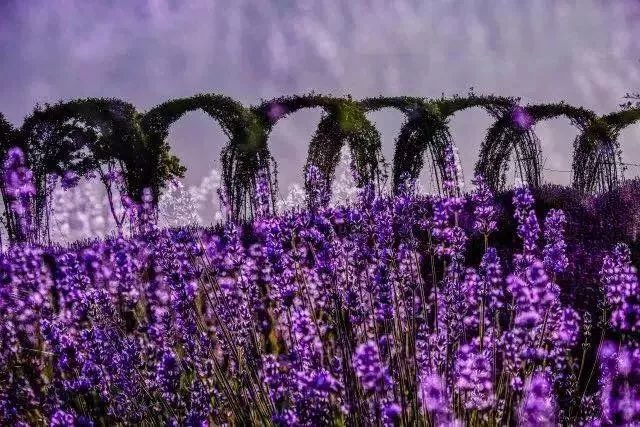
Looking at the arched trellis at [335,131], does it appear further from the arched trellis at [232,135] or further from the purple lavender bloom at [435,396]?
A: the purple lavender bloom at [435,396]

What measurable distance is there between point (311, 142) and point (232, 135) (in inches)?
66.8

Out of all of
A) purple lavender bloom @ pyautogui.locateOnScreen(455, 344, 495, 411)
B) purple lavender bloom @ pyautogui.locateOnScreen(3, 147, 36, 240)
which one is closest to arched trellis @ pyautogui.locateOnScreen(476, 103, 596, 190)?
purple lavender bloom @ pyautogui.locateOnScreen(3, 147, 36, 240)

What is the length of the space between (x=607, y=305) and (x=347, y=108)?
8.19 meters

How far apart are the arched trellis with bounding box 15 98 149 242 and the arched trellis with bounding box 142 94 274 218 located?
0.22 meters

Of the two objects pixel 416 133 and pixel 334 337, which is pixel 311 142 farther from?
pixel 334 337

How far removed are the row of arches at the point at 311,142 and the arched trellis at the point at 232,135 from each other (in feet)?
0.04

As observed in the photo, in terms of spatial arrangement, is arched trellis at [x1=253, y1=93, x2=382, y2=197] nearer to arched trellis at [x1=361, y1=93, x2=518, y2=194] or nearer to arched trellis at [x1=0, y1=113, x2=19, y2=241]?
arched trellis at [x1=361, y1=93, x2=518, y2=194]

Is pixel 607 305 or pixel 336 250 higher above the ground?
pixel 336 250

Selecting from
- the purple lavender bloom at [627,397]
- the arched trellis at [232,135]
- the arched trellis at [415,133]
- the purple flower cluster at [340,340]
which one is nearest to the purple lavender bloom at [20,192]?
the arched trellis at [232,135]

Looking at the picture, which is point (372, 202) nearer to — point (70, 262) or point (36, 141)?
point (70, 262)

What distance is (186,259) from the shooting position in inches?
123

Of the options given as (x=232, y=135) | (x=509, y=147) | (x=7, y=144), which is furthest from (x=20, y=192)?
(x=509, y=147)

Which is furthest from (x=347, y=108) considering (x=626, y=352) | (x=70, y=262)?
(x=626, y=352)

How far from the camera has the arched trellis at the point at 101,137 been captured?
9891 millimetres
